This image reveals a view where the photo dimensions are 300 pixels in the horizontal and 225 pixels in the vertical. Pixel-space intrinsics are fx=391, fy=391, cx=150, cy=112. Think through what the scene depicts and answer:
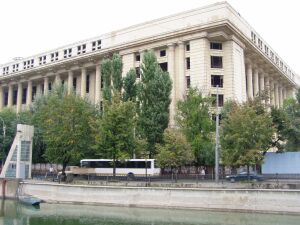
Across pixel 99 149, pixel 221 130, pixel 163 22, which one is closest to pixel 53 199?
pixel 99 149

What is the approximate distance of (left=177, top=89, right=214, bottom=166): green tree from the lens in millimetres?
43491

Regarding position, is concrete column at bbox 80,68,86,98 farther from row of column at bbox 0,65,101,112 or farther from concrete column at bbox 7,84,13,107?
concrete column at bbox 7,84,13,107

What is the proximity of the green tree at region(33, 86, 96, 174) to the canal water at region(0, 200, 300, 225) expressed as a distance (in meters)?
9.69

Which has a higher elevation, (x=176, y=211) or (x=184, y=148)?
(x=184, y=148)

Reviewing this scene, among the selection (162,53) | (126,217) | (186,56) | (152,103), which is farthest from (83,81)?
(126,217)

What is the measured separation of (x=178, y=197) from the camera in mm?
34000

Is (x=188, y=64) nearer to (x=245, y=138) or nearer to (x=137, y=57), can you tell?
(x=137, y=57)

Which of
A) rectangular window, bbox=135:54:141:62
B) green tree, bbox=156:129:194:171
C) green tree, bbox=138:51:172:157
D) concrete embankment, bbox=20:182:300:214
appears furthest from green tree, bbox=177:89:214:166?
rectangular window, bbox=135:54:141:62

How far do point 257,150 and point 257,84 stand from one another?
40.2 m

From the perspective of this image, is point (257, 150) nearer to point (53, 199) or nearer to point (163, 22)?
point (53, 199)

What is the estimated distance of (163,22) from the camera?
200 ft

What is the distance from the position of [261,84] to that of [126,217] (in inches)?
2027

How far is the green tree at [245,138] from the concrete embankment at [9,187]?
23997mm

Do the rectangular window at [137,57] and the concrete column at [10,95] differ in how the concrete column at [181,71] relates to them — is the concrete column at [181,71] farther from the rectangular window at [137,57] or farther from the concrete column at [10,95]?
the concrete column at [10,95]
